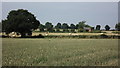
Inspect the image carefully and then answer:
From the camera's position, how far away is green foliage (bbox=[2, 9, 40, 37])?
5777 centimetres

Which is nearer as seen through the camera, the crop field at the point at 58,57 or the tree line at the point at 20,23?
the crop field at the point at 58,57

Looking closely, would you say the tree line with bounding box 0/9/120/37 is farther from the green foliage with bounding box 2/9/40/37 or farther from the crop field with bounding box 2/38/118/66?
the crop field with bounding box 2/38/118/66

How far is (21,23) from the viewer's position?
5828 cm

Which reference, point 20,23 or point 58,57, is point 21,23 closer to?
point 20,23

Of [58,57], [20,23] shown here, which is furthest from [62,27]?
[58,57]

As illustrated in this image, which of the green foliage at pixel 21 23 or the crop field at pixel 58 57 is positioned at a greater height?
the green foliage at pixel 21 23

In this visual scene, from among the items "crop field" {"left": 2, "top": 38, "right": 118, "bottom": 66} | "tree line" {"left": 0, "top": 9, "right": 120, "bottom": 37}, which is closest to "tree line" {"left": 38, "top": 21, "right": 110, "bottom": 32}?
"tree line" {"left": 0, "top": 9, "right": 120, "bottom": 37}

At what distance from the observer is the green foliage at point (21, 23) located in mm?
57772

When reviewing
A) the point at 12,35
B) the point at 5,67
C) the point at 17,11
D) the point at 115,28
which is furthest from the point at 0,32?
the point at 5,67

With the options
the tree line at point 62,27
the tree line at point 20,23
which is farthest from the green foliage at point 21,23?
the tree line at point 62,27

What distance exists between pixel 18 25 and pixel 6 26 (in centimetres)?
350

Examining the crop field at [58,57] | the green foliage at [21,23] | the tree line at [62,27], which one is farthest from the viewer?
the tree line at [62,27]

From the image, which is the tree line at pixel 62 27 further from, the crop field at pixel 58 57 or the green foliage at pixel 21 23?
the crop field at pixel 58 57

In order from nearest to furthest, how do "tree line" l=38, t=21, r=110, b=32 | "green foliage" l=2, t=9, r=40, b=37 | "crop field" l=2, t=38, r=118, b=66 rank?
"crop field" l=2, t=38, r=118, b=66 → "green foliage" l=2, t=9, r=40, b=37 → "tree line" l=38, t=21, r=110, b=32
